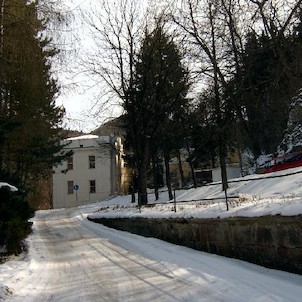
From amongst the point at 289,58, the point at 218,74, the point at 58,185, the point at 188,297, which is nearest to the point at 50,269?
the point at 188,297

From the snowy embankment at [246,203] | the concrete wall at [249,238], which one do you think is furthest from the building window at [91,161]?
the concrete wall at [249,238]

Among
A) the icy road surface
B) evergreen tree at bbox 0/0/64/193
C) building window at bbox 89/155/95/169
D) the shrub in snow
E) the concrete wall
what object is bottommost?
the icy road surface

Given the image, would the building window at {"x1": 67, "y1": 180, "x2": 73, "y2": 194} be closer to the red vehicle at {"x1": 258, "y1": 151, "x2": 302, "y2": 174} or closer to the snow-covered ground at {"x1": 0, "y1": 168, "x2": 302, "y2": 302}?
the red vehicle at {"x1": 258, "y1": 151, "x2": 302, "y2": 174}

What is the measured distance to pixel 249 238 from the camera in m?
8.16

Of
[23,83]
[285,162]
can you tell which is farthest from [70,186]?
[23,83]

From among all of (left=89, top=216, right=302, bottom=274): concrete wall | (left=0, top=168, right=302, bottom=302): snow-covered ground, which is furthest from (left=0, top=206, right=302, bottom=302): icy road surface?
(left=89, top=216, right=302, bottom=274): concrete wall

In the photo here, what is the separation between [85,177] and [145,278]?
171 feet

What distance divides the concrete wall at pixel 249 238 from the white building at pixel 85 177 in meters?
46.5

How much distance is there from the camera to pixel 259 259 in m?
7.88

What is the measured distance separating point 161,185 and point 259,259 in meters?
43.2

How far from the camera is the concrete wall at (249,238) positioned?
22.8 feet

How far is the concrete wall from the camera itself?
694 cm

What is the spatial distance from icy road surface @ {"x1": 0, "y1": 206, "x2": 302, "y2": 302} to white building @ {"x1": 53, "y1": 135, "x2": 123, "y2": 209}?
153 feet

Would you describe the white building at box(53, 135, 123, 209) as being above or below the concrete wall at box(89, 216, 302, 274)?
above
